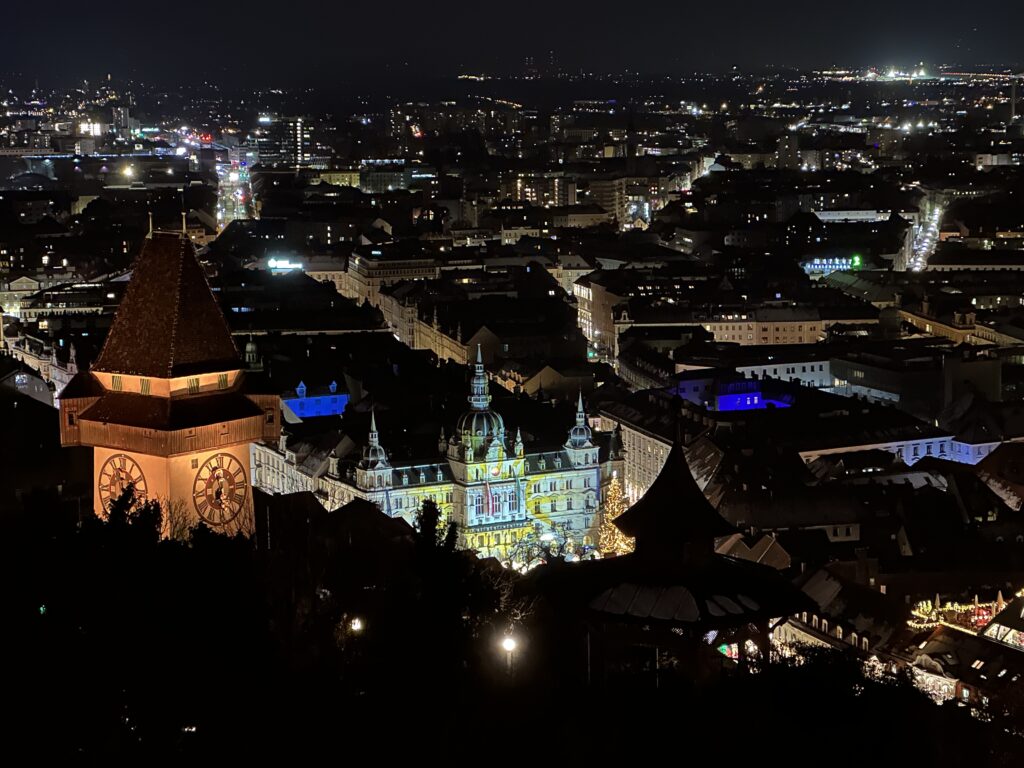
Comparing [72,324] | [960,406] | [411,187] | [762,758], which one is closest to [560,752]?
[762,758]

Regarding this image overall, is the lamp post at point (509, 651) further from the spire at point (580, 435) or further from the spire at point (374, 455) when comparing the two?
the spire at point (580, 435)

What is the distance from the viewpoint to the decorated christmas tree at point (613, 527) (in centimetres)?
3091

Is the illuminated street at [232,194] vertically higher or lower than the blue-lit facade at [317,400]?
lower

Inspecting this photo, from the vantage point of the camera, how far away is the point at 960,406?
4497 centimetres

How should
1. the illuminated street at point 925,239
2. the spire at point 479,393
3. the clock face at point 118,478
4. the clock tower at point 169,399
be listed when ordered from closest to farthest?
1. the clock tower at point 169,399
2. the clock face at point 118,478
3. the spire at point 479,393
4. the illuminated street at point 925,239

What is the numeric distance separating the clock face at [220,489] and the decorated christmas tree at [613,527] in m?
14.3

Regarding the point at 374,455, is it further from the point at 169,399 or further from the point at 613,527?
the point at 169,399

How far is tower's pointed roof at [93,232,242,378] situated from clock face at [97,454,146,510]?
65 cm

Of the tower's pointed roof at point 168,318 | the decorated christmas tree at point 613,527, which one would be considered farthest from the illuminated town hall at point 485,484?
the tower's pointed roof at point 168,318

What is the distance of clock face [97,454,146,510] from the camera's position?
15.0 m

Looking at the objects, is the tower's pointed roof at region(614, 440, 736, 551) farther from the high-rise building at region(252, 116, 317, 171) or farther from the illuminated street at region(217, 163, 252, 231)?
the high-rise building at region(252, 116, 317, 171)

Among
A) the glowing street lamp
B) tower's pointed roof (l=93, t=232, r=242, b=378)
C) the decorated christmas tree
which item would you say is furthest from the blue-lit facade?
the glowing street lamp

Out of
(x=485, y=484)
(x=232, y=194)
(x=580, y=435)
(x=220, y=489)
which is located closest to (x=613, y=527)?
(x=485, y=484)

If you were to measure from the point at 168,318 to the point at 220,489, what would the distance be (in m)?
1.35
